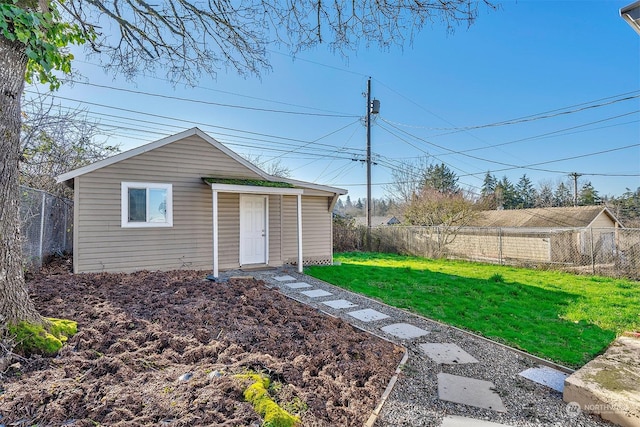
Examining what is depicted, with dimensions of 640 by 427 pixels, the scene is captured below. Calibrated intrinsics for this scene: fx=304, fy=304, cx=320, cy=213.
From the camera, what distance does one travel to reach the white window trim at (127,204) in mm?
6793

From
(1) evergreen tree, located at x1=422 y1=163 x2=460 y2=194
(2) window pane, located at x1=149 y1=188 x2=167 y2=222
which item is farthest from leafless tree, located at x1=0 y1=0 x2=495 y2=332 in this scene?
(1) evergreen tree, located at x1=422 y1=163 x2=460 y2=194

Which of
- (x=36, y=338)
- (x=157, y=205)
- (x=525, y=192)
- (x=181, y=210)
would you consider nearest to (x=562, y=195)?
(x=525, y=192)

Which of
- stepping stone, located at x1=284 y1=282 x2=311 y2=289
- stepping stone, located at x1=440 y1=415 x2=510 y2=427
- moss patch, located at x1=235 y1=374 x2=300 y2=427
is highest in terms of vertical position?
moss patch, located at x1=235 y1=374 x2=300 y2=427

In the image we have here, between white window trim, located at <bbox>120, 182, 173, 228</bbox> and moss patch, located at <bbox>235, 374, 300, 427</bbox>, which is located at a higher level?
white window trim, located at <bbox>120, 182, 173, 228</bbox>

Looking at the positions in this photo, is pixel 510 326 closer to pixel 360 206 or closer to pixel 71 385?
pixel 71 385

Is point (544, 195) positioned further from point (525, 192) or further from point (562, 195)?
point (525, 192)

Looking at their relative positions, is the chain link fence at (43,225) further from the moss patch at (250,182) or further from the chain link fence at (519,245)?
the chain link fence at (519,245)

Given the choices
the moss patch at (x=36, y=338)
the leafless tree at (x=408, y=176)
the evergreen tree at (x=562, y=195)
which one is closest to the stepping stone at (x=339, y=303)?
the moss patch at (x=36, y=338)

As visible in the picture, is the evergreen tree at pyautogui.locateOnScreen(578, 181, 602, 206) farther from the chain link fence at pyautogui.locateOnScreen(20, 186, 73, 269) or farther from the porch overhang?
the chain link fence at pyautogui.locateOnScreen(20, 186, 73, 269)

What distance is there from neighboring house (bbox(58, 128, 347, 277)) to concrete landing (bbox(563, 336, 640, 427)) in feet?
21.2

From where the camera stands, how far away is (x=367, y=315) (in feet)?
15.4

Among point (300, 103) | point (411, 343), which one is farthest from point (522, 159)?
point (411, 343)

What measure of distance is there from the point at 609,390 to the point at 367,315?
2.79 meters

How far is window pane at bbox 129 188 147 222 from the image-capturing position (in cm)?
692
